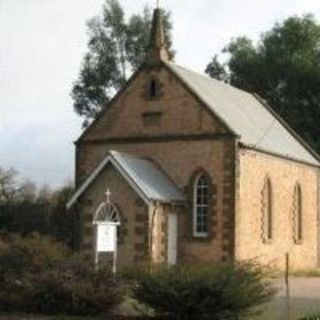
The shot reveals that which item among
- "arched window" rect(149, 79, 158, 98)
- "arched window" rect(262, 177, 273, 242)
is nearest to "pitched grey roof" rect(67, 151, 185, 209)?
"arched window" rect(149, 79, 158, 98)

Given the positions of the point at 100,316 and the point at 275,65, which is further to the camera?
the point at 275,65

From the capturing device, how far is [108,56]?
74.8 meters

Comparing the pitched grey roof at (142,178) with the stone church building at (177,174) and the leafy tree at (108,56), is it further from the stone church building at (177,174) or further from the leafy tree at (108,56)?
the leafy tree at (108,56)

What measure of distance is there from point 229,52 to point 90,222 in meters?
35.6

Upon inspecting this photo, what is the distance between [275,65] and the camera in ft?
243

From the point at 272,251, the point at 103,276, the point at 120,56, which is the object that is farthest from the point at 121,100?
the point at 120,56

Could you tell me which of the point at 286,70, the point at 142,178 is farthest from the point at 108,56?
the point at 142,178

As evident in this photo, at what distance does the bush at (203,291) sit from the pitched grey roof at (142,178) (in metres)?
18.4

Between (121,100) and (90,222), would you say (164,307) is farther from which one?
(121,100)

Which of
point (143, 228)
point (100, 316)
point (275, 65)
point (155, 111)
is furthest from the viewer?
point (275, 65)

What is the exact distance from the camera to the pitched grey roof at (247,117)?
152 ft

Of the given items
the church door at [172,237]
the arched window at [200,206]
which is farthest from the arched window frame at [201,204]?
the church door at [172,237]

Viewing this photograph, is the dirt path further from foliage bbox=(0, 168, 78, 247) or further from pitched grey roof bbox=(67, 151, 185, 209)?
foliage bbox=(0, 168, 78, 247)

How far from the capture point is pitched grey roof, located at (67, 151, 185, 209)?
42.4 meters
